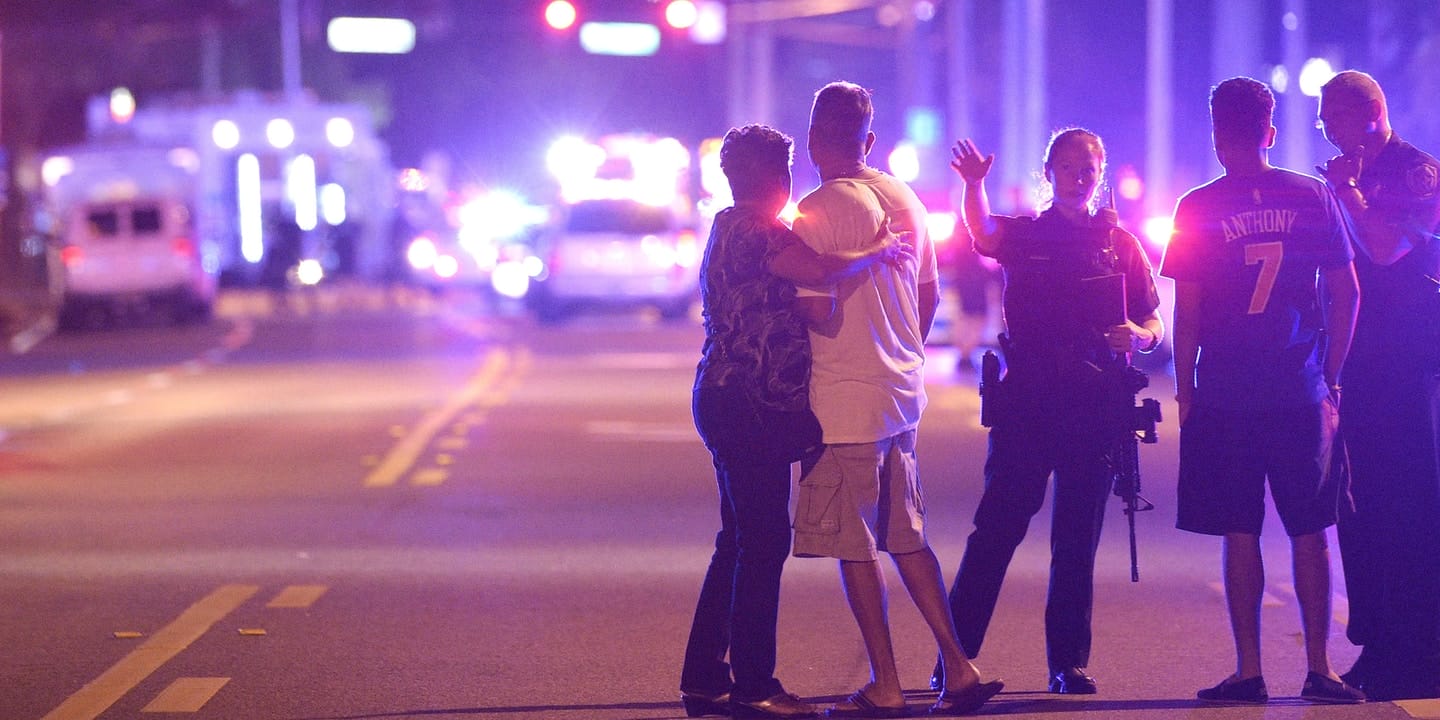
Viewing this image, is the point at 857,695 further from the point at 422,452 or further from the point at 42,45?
the point at 42,45

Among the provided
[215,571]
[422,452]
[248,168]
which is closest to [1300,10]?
[422,452]

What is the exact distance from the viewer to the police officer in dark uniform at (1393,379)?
6.50 m

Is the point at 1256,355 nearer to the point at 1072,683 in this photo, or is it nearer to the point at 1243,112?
the point at 1243,112

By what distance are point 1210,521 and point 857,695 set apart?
1227 millimetres

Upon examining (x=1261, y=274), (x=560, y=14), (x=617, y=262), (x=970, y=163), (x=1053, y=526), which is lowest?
(x=617, y=262)

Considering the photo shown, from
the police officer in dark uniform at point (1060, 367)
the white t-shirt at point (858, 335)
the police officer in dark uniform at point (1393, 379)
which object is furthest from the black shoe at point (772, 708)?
the police officer in dark uniform at point (1393, 379)

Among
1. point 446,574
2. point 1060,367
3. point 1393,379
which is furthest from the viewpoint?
point 446,574

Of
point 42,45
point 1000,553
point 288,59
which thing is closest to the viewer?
point 1000,553

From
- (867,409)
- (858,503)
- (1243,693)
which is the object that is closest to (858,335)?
(867,409)

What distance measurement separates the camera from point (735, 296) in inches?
239

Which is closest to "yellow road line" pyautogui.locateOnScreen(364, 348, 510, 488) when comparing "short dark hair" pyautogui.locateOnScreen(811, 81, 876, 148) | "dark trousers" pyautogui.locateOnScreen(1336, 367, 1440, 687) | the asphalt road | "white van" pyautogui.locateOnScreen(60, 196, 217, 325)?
the asphalt road

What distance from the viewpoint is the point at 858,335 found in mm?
6074

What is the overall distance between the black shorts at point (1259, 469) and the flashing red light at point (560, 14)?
23.0m

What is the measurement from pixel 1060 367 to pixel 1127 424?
0.28 metres
